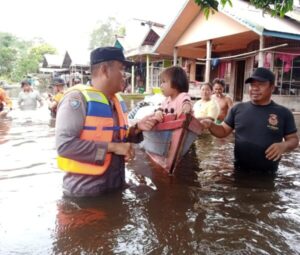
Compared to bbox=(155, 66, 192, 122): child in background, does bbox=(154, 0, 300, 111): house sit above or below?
above

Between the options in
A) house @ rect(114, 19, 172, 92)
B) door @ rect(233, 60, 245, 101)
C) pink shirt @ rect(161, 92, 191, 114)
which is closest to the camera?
pink shirt @ rect(161, 92, 191, 114)

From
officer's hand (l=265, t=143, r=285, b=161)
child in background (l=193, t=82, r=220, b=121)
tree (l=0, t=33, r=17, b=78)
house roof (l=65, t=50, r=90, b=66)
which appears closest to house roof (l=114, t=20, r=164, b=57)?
house roof (l=65, t=50, r=90, b=66)

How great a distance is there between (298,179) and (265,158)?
968mm

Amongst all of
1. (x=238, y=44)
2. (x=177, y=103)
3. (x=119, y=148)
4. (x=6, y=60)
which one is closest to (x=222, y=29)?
(x=238, y=44)

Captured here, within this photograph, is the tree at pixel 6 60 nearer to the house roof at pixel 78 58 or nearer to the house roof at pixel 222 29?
the house roof at pixel 78 58

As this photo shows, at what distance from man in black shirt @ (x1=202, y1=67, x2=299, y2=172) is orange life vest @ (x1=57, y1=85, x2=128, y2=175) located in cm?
158

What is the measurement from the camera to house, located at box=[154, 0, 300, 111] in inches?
508

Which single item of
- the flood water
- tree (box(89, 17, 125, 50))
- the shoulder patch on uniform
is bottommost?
the flood water

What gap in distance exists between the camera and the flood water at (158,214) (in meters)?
2.70

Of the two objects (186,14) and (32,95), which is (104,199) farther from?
(186,14)

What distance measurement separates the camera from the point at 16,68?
1944 inches

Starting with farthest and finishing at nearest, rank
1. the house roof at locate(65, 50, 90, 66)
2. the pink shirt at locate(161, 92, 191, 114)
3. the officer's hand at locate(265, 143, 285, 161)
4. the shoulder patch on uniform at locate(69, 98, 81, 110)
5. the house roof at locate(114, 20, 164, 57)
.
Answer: the house roof at locate(65, 50, 90, 66), the house roof at locate(114, 20, 164, 57), the pink shirt at locate(161, 92, 191, 114), the officer's hand at locate(265, 143, 285, 161), the shoulder patch on uniform at locate(69, 98, 81, 110)

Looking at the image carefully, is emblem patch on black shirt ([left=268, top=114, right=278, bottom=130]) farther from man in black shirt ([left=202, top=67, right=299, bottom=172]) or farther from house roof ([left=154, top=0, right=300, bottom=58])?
house roof ([left=154, top=0, right=300, bottom=58])

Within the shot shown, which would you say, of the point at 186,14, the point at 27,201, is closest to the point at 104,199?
the point at 27,201
